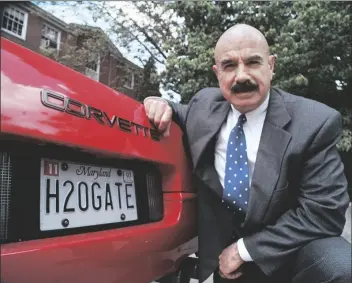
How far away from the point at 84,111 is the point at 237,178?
2.36 feet

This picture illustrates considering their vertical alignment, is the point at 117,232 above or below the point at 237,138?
below

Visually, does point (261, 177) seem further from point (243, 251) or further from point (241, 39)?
point (241, 39)

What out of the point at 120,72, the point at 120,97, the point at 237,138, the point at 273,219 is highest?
the point at 120,72

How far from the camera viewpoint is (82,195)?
1.01 m

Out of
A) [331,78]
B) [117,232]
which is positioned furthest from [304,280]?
[331,78]

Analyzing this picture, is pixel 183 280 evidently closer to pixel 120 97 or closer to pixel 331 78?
pixel 120 97

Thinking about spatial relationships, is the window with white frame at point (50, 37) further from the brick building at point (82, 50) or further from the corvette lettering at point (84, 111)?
the corvette lettering at point (84, 111)

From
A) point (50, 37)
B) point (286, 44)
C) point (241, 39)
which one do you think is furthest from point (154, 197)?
point (50, 37)

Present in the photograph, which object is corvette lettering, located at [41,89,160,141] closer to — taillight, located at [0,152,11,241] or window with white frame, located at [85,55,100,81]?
taillight, located at [0,152,11,241]

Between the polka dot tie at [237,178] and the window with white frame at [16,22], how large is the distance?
43.7 ft

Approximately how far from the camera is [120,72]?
11.5 metres

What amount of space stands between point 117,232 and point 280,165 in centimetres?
69

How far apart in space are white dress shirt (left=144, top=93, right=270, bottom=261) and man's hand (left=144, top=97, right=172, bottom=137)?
28 cm

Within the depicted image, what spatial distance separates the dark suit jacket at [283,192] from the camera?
4.31 ft
